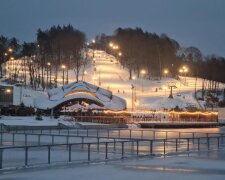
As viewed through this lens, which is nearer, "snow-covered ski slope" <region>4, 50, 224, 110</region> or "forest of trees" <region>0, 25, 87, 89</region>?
"snow-covered ski slope" <region>4, 50, 224, 110</region>

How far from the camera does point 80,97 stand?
104812 mm

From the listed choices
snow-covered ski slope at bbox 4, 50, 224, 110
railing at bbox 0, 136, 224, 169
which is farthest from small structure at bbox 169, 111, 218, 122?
railing at bbox 0, 136, 224, 169

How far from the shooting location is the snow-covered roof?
103875 mm

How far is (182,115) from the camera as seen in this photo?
95625 mm

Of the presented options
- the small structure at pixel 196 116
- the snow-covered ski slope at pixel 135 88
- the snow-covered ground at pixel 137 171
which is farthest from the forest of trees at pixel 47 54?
the snow-covered ground at pixel 137 171

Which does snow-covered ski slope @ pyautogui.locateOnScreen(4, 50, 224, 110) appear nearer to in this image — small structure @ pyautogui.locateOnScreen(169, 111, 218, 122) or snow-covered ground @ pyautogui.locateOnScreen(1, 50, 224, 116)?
snow-covered ground @ pyautogui.locateOnScreen(1, 50, 224, 116)

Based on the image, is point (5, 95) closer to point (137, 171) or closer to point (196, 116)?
point (196, 116)

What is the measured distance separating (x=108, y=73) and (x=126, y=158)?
15161cm

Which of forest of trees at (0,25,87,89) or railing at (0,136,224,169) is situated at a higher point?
forest of trees at (0,25,87,89)

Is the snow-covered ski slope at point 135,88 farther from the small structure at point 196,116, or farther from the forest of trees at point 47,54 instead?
the small structure at point 196,116

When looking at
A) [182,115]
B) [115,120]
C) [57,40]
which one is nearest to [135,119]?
[115,120]

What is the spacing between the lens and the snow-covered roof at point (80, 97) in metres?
104

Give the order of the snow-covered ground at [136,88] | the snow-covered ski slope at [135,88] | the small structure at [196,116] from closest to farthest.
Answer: the small structure at [196,116], the snow-covered ground at [136,88], the snow-covered ski slope at [135,88]

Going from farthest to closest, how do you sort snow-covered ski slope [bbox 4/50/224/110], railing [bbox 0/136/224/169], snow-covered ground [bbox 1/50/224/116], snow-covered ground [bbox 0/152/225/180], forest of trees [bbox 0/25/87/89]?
1. forest of trees [bbox 0/25/87/89]
2. snow-covered ski slope [bbox 4/50/224/110]
3. snow-covered ground [bbox 1/50/224/116]
4. railing [bbox 0/136/224/169]
5. snow-covered ground [bbox 0/152/225/180]
